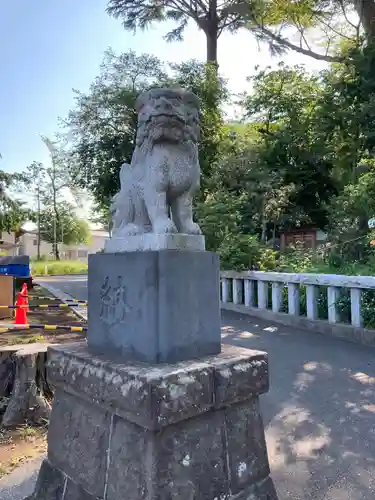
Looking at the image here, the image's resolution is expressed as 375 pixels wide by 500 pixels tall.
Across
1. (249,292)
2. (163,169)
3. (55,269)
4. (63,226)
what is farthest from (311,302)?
(63,226)

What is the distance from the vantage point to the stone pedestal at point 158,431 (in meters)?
1.59

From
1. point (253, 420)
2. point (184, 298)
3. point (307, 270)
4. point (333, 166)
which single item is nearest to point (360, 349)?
point (307, 270)

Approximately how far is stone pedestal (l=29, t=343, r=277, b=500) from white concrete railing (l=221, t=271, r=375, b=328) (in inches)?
155

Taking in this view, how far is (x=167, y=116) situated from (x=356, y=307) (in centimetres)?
443

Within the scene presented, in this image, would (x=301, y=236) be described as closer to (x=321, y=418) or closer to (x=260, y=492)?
(x=321, y=418)

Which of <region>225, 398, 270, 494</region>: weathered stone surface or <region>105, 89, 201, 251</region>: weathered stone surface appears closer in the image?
<region>225, 398, 270, 494</region>: weathered stone surface

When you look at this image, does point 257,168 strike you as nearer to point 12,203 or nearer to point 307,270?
point 307,270

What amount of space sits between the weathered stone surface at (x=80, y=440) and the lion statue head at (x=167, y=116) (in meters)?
1.37

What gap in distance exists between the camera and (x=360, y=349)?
5113 millimetres

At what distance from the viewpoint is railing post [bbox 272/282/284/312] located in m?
7.04

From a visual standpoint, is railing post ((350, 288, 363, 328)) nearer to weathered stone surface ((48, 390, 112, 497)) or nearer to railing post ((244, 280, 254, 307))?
railing post ((244, 280, 254, 307))

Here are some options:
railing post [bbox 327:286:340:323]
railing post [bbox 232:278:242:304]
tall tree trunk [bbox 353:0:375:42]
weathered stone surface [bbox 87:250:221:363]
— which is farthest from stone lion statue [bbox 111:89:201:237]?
tall tree trunk [bbox 353:0:375:42]

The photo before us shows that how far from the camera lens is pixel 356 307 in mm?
5484

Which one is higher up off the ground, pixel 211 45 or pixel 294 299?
pixel 211 45
